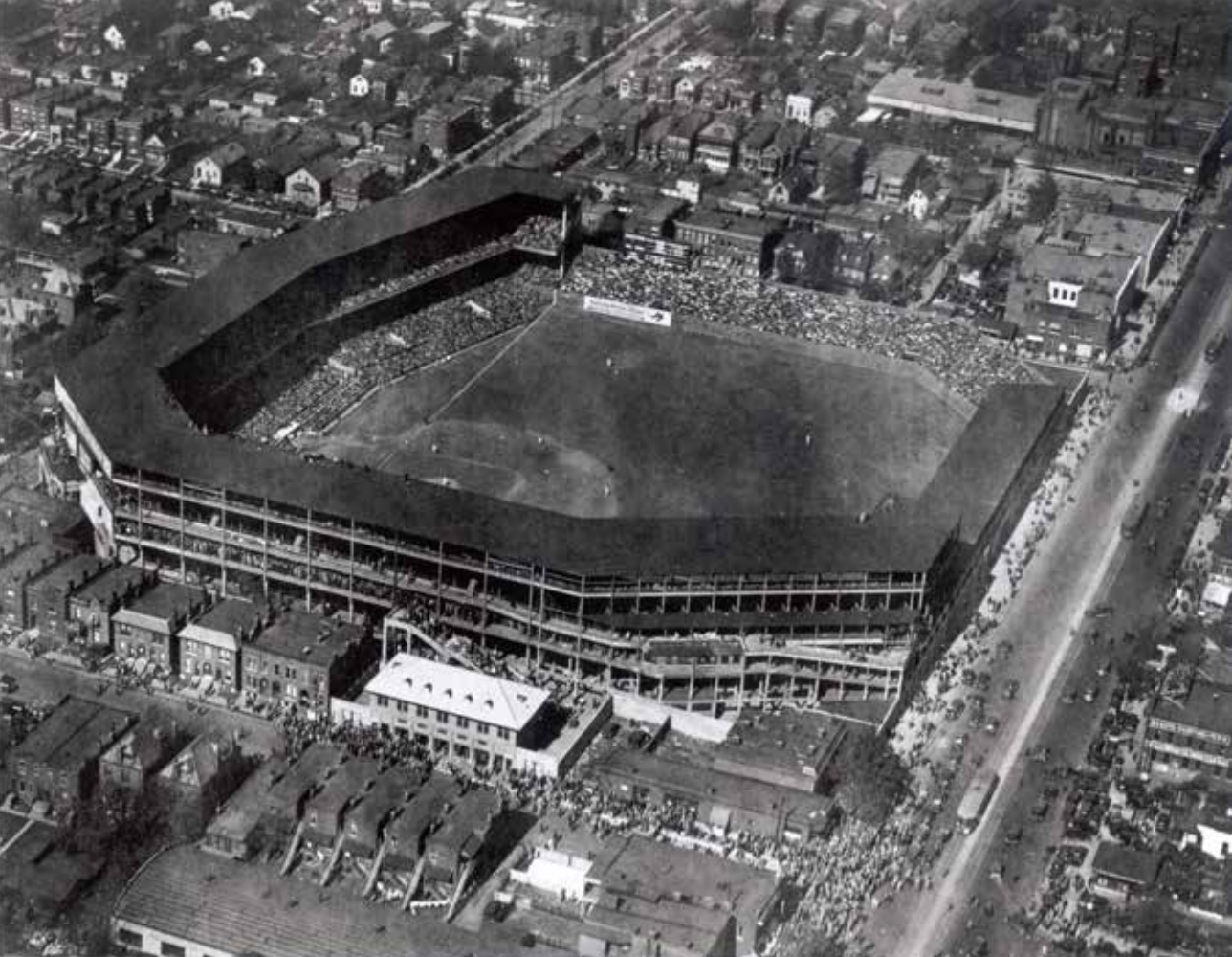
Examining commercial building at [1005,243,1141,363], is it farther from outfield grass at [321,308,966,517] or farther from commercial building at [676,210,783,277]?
commercial building at [676,210,783,277]

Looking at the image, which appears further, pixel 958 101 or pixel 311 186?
pixel 958 101

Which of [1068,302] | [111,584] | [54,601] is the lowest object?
[54,601]

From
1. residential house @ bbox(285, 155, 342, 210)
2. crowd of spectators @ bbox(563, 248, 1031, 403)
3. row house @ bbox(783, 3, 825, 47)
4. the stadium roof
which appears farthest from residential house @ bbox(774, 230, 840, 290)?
row house @ bbox(783, 3, 825, 47)

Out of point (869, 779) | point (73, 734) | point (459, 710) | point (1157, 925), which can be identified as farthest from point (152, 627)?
point (1157, 925)

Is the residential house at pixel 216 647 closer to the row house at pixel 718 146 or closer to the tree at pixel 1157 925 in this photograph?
the tree at pixel 1157 925

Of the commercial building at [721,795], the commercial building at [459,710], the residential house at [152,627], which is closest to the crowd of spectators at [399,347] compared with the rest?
the residential house at [152,627]

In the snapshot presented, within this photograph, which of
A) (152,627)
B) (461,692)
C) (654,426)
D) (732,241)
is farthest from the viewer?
(732,241)

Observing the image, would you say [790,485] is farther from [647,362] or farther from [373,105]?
[373,105]

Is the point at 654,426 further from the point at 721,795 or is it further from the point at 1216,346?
the point at 1216,346
